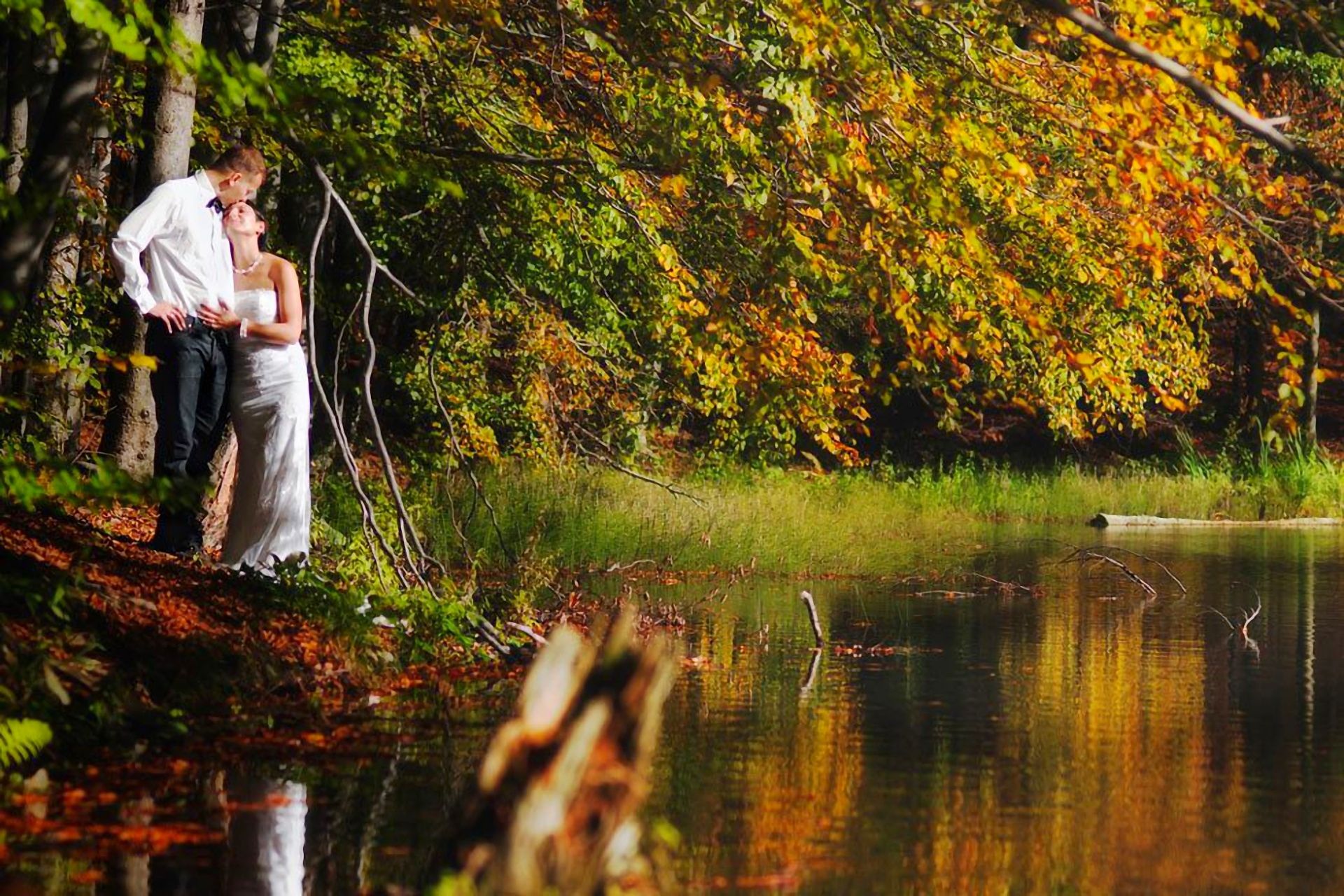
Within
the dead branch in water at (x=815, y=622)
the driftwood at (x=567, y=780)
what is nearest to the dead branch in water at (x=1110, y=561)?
the dead branch in water at (x=815, y=622)

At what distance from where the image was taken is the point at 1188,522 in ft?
98.2

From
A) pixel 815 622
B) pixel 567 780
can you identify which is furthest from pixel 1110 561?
pixel 567 780

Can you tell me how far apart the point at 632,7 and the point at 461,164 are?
256 cm

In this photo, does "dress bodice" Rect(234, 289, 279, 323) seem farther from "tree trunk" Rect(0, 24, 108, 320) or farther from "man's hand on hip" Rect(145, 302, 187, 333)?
"tree trunk" Rect(0, 24, 108, 320)

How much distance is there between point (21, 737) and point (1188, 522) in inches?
975

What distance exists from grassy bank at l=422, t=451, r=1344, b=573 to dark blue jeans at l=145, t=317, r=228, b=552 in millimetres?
2487

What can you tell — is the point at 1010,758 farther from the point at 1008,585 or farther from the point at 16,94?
the point at 1008,585

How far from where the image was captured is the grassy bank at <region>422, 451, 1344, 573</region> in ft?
60.5

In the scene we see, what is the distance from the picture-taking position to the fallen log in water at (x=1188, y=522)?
1167 inches

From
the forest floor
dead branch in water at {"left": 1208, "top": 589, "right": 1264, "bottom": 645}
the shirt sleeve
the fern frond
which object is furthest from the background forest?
dead branch in water at {"left": 1208, "top": 589, "right": 1264, "bottom": 645}

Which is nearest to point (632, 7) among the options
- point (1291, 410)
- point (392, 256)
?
point (1291, 410)

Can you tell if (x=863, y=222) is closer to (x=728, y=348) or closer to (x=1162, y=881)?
(x=728, y=348)

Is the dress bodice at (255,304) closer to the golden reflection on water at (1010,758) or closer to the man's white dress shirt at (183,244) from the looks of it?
the man's white dress shirt at (183,244)

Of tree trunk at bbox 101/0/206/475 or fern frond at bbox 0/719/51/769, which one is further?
tree trunk at bbox 101/0/206/475
